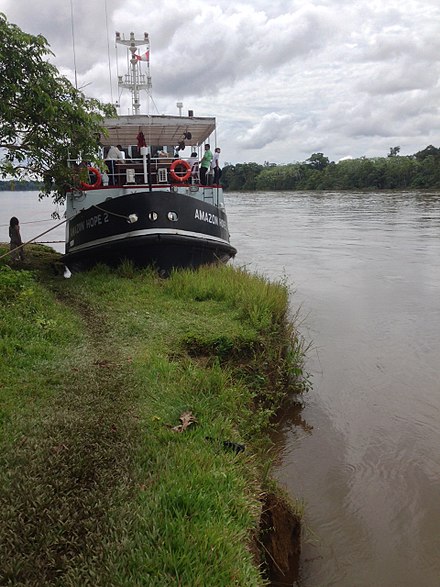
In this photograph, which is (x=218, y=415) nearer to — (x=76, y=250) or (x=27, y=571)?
(x=27, y=571)

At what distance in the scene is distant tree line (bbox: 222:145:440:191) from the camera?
198 ft

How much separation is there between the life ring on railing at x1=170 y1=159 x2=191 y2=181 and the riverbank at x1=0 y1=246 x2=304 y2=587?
4855mm

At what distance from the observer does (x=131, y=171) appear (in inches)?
433

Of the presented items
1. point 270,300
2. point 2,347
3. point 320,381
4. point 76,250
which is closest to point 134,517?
point 2,347

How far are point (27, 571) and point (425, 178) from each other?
206 feet

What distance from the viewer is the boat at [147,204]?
32.0ft

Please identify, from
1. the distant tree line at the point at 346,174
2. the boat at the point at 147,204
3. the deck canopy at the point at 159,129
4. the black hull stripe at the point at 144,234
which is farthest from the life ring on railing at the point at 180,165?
the distant tree line at the point at 346,174

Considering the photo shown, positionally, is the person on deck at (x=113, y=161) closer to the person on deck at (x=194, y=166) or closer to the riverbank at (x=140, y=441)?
the person on deck at (x=194, y=166)

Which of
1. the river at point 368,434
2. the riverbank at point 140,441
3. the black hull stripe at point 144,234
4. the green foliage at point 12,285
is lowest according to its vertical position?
the river at point 368,434

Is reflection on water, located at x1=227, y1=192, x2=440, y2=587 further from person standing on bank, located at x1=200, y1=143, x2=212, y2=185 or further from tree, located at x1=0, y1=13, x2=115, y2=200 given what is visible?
tree, located at x1=0, y1=13, x2=115, y2=200

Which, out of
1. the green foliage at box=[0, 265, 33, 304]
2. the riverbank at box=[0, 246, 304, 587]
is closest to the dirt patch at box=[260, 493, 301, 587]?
the riverbank at box=[0, 246, 304, 587]

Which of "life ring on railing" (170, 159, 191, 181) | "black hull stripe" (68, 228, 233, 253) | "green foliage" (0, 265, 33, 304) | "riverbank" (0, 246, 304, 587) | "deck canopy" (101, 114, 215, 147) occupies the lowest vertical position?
"riverbank" (0, 246, 304, 587)

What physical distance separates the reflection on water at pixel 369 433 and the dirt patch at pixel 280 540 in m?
0.13

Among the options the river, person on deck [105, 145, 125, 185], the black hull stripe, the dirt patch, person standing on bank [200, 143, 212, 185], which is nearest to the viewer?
the dirt patch
